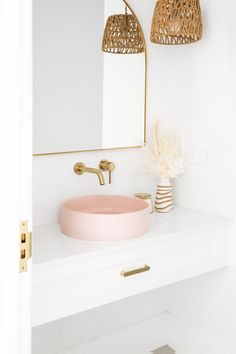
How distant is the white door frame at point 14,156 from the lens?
1094 millimetres

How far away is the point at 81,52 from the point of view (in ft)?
7.26

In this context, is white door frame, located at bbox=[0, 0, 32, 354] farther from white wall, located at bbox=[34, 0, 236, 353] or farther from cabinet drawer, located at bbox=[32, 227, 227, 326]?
white wall, located at bbox=[34, 0, 236, 353]

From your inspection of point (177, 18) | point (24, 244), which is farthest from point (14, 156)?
point (177, 18)

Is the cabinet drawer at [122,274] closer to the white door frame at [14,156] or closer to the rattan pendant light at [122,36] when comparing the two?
the white door frame at [14,156]

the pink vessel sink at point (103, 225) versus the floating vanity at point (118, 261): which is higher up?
the pink vessel sink at point (103, 225)

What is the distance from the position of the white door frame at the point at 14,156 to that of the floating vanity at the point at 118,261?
0.47 metres

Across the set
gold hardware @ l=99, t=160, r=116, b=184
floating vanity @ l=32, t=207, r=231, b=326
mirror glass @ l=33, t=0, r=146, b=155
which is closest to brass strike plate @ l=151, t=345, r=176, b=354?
floating vanity @ l=32, t=207, r=231, b=326

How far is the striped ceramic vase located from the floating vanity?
0.04m

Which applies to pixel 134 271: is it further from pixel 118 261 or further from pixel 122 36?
pixel 122 36

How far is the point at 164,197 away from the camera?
2.38 m

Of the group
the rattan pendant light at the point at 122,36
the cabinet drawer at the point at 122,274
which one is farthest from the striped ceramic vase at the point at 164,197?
the rattan pendant light at the point at 122,36

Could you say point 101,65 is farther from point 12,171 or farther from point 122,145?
point 12,171

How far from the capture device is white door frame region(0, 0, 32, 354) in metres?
1.09

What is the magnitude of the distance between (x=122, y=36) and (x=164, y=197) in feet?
2.60
